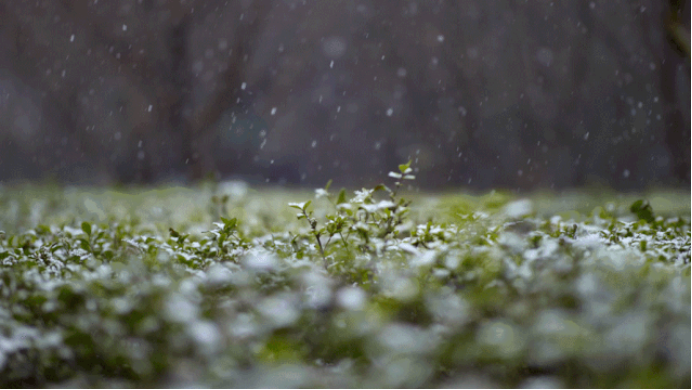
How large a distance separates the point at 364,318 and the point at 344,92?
13.2 meters

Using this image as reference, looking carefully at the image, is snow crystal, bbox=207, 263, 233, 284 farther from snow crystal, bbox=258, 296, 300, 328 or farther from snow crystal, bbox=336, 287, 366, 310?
snow crystal, bbox=336, 287, 366, 310

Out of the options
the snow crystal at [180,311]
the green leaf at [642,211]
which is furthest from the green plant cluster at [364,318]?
the green leaf at [642,211]

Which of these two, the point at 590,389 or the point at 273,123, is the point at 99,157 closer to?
the point at 273,123

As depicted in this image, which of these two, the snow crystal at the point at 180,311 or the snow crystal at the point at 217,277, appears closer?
the snow crystal at the point at 180,311

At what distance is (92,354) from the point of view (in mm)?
1273

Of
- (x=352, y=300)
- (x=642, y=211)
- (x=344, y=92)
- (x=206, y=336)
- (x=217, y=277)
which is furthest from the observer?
(x=344, y=92)

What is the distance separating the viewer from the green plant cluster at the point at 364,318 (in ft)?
3.28

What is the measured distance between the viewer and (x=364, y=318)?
113cm

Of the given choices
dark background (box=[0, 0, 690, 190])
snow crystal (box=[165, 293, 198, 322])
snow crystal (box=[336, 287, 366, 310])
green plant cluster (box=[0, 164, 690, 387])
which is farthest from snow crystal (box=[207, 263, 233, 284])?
dark background (box=[0, 0, 690, 190])

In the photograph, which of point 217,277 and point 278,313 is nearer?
point 278,313

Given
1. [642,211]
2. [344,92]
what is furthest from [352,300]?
[344,92]

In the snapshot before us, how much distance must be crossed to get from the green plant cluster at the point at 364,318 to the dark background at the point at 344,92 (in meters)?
6.95

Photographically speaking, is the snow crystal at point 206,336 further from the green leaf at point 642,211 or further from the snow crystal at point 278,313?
the green leaf at point 642,211

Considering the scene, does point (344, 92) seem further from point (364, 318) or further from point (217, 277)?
point (364, 318)
